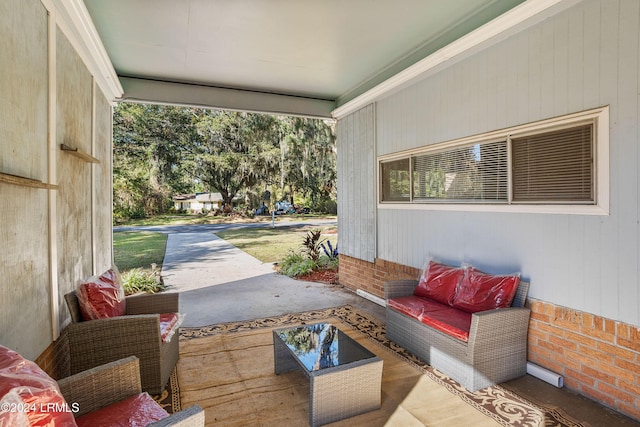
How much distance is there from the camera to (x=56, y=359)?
252 centimetres

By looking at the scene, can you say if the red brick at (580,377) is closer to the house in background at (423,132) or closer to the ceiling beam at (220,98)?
the house in background at (423,132)

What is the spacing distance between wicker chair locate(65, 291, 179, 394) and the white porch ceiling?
2756 mm

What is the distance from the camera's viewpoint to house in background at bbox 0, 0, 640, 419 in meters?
2.23

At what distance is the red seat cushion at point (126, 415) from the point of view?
1.55 meters

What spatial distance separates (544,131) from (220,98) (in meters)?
4.47

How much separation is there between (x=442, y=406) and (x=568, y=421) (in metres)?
0.77

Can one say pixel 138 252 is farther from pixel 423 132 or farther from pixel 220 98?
pixel 423 132

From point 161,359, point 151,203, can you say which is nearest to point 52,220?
point 161,359

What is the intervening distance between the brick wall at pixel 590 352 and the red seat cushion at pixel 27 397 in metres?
3.14

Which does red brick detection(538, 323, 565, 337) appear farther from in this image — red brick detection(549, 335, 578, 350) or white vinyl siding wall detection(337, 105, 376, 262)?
white vinyl siding wall detection(337, 105, 376, 262)

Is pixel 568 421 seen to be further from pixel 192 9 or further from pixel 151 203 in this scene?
pixel 151 203

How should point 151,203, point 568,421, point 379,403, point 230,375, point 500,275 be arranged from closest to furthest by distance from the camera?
point 568,421
point 379,403
point 230,375
point 500,275
point 151,203

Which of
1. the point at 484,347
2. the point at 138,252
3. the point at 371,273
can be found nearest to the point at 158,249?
the point at 138,252

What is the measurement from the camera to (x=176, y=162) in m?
16.2
